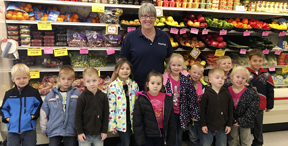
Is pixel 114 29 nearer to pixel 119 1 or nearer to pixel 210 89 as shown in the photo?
pixel 119 1

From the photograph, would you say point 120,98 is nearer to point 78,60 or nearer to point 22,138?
point 22,138

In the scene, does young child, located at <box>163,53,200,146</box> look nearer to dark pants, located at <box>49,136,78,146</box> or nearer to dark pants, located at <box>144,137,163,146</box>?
dark pants, located at <box>144,137,163,146</box>

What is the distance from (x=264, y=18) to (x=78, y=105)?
4482mm

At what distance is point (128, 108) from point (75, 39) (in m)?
1.60

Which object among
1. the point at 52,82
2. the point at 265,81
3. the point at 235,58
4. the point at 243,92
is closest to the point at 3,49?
the point at 52,82

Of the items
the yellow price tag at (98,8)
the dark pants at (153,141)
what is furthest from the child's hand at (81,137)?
the yellow price tag at (98,8)

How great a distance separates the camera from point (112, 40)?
3209mm

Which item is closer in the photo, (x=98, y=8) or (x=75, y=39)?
(x=98, y=8)

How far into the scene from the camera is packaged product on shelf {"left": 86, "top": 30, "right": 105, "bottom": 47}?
3146 mm

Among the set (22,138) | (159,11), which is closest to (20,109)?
(22,138)

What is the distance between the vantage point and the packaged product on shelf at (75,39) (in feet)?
10.1

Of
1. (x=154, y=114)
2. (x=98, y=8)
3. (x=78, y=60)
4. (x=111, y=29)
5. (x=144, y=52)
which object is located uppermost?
(x=98, y=8)

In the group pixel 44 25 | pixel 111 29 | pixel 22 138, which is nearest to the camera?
pixel 22 138

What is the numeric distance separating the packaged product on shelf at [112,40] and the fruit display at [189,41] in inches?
43.2
